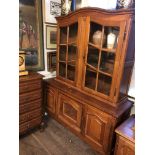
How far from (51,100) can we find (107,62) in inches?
42.7

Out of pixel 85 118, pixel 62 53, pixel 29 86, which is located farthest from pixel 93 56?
pixel 29 86

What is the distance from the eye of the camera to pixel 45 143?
191 centimetres

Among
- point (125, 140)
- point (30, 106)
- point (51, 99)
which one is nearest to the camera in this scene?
point (125, 140)

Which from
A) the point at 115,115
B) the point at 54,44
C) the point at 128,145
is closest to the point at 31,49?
the point at 54,44

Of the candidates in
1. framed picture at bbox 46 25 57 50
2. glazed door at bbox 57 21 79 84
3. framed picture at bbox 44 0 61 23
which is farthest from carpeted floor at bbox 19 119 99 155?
framed picture at bbox 44 0 61 23

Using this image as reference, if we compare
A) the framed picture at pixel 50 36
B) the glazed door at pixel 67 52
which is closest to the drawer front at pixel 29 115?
the glazed door at pixel 67 52

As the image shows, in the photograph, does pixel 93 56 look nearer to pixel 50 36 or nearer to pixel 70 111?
pixel 70 111

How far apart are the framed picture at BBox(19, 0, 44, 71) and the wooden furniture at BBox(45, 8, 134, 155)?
1.16ft

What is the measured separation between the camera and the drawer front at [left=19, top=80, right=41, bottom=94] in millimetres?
1740

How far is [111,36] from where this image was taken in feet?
4.77

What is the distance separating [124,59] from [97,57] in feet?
1.08

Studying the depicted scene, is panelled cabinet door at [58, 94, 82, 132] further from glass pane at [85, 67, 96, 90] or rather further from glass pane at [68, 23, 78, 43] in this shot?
glass pane at [68, 23, 78, 43]

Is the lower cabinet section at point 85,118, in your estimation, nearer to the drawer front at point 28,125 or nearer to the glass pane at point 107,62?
the drawer front at point 28,125
